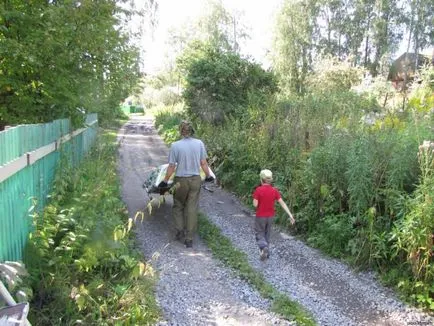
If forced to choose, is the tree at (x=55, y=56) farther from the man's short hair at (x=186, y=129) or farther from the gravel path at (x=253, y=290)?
the gravel path at (x=253, y=290)

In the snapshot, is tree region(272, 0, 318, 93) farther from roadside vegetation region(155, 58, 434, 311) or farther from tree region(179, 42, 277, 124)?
roadside vegetation region(155, 58, 434, 311)

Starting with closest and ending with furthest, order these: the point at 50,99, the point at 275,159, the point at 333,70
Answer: the point at 50,99, the point at 275,159, the point at 333,70

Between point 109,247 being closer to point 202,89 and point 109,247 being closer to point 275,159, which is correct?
point 275,159

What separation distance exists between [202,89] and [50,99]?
30.4ft

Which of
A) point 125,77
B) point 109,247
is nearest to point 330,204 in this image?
point 109,247

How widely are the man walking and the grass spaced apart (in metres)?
0.48

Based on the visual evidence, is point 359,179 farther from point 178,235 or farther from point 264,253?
point 178,235

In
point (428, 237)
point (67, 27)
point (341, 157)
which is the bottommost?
point (428, 237)

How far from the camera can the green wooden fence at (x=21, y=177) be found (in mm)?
4039

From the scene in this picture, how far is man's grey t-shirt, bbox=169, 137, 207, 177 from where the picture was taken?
7262 millimetres

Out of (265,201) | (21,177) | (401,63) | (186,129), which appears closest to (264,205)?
(265,201)

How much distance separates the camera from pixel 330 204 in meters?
7.43

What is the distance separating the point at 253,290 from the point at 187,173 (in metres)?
2.51

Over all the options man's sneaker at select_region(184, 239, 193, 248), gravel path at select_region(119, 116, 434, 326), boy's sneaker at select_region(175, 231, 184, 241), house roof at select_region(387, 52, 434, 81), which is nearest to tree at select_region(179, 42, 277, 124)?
gravel path at select_region(119, 116, 434, 326)
